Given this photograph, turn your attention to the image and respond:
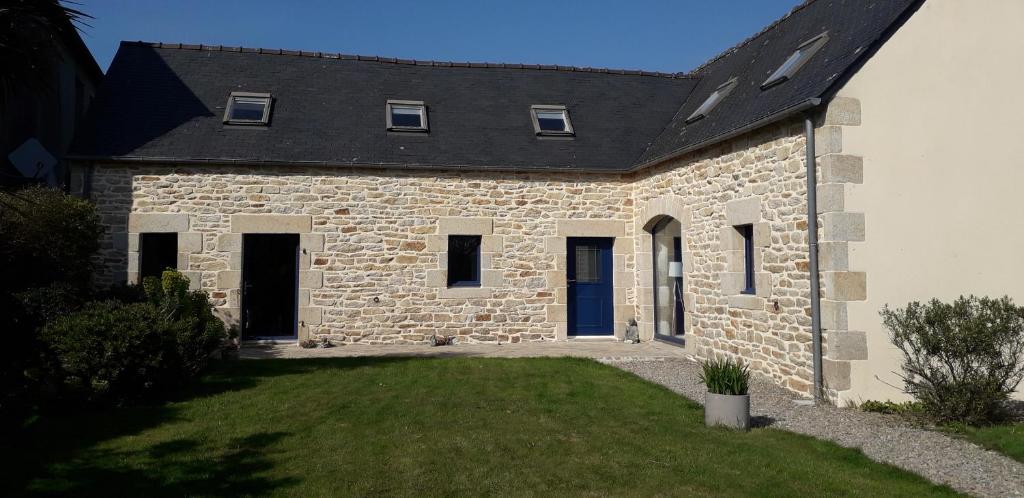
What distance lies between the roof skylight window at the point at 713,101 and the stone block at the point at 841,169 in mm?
3842

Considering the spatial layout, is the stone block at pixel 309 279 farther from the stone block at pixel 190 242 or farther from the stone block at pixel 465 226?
the stone block at pixel 465 226

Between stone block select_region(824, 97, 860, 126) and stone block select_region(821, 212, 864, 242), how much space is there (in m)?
0.98

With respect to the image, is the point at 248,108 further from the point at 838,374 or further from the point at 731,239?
the point at 838,374

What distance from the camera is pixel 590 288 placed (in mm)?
12133

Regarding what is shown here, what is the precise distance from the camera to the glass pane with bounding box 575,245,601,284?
12.1m

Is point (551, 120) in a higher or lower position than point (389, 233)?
higher

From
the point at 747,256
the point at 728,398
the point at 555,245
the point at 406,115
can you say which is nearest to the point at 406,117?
the point at 406,115

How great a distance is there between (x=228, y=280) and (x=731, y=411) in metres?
8.11

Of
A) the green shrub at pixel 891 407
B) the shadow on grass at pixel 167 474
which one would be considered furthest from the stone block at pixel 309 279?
the green shrub at pixel 891 407

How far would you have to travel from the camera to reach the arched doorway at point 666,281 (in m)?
11.4

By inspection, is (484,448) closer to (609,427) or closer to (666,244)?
(609,427)

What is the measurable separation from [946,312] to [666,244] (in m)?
5.60

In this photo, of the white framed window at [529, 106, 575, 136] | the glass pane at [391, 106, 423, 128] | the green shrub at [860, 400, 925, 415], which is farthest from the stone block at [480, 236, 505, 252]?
the green shrub at [860, 400, 925, 415]

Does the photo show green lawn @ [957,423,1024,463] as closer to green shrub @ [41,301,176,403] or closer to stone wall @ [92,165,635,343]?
stone wall @ [92,165,635,343]
